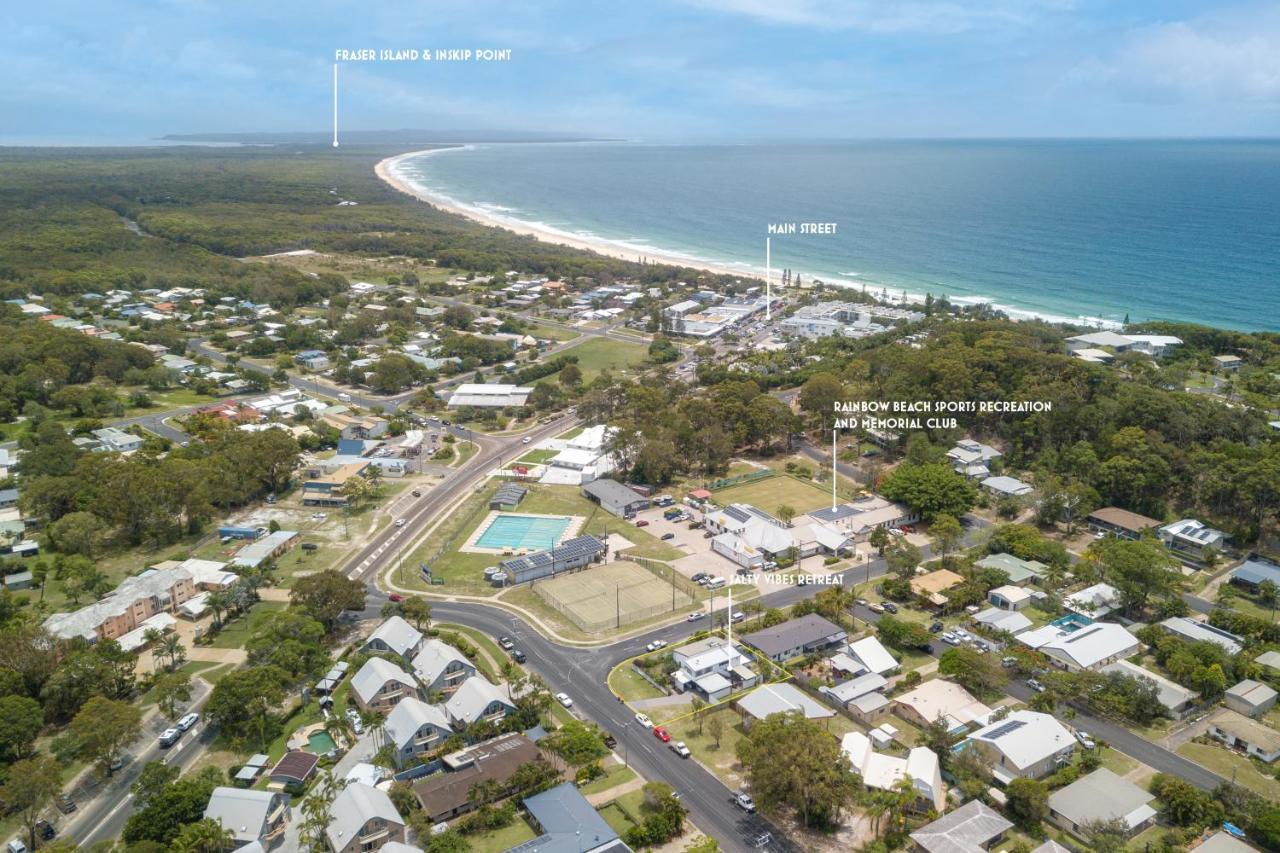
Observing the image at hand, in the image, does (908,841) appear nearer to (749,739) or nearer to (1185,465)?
(749,739)

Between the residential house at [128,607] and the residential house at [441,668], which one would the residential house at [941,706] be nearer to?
the residential house at [441,668]

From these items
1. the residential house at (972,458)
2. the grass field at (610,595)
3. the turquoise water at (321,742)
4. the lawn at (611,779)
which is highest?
the residential house at (972,458)

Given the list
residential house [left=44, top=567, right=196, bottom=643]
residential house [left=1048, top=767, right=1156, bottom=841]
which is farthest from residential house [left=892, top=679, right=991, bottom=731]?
residential house [left=44, top=567, right=196, bottom=643]

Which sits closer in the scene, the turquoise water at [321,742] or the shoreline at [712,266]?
the turquoise water at [321,742]

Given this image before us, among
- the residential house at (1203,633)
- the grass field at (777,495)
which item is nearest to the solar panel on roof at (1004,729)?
the residential house at (1203,633)

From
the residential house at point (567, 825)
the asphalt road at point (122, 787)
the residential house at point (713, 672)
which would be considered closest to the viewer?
the residential house at point (567, 825)

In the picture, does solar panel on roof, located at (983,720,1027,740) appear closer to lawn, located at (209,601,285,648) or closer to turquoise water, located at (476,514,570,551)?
turquoise water, located at (476,514,570,551)

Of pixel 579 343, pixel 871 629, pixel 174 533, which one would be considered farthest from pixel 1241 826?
pixel 579 343
